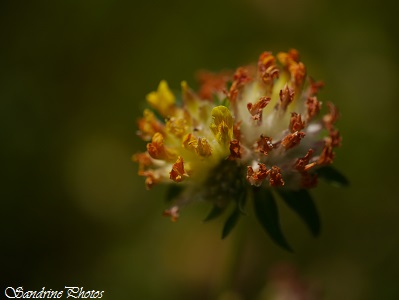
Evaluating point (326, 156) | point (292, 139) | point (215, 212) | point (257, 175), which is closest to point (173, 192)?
point (215, 212)

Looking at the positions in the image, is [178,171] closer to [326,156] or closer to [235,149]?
[235,149]

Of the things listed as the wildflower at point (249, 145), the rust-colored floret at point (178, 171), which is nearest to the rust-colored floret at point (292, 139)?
the wildflower at point (249, 145)

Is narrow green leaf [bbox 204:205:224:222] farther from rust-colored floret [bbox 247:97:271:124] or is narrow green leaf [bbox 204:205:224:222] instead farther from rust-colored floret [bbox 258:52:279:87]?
rust-colored floret [bbox 258:52:279:87]

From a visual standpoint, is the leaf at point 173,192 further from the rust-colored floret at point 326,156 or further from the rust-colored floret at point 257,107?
the rust-colored floret at point 326,156

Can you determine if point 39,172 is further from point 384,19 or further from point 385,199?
point 384,19

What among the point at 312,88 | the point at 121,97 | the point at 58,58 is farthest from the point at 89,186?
the point at 312,88
